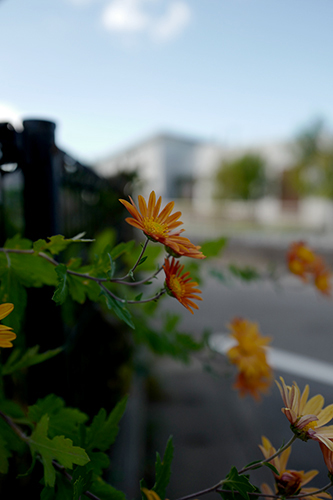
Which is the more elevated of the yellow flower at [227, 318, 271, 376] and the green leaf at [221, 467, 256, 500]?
the green leaf at [221, 467, 256, 500]

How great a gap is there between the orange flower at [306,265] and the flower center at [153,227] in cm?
70

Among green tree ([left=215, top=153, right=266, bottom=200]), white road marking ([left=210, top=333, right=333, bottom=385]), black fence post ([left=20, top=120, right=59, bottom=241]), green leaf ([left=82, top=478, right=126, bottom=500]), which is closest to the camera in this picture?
green leaf ([left=82, top=478, right=126, bottom=500])

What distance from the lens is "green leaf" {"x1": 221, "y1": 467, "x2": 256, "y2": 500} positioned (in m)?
0.38

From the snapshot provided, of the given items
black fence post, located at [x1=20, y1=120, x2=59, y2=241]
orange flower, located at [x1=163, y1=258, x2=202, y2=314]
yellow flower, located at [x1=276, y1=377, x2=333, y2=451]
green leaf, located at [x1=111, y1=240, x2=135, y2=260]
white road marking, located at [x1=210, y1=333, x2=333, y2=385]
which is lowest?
white road marking, located at [x1=210, y1=333, x2=333, y2=385]

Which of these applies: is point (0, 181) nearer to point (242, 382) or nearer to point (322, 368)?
point (242, 382)

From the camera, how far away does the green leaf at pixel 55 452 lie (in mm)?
418

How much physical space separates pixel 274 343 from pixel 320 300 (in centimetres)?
204

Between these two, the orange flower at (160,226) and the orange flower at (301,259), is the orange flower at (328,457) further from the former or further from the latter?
the orange flower at (301,259)

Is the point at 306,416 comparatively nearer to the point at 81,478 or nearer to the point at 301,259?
the point at 81,478

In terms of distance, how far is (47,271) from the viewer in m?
0.53

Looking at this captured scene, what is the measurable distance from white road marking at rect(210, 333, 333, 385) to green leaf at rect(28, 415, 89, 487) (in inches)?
82.8

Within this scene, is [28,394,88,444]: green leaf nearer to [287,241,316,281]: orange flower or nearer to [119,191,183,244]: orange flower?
[119,191,183,244]: orange flower

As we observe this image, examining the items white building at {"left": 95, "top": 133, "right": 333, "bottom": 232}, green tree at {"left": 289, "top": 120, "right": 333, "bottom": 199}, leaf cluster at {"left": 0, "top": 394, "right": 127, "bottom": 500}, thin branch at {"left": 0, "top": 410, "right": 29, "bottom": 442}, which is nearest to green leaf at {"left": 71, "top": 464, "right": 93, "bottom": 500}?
leaf cluster at {"left": 0, "top": 394, "right": 127, "bottom": 500}

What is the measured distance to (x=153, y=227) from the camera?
42 centimetres
